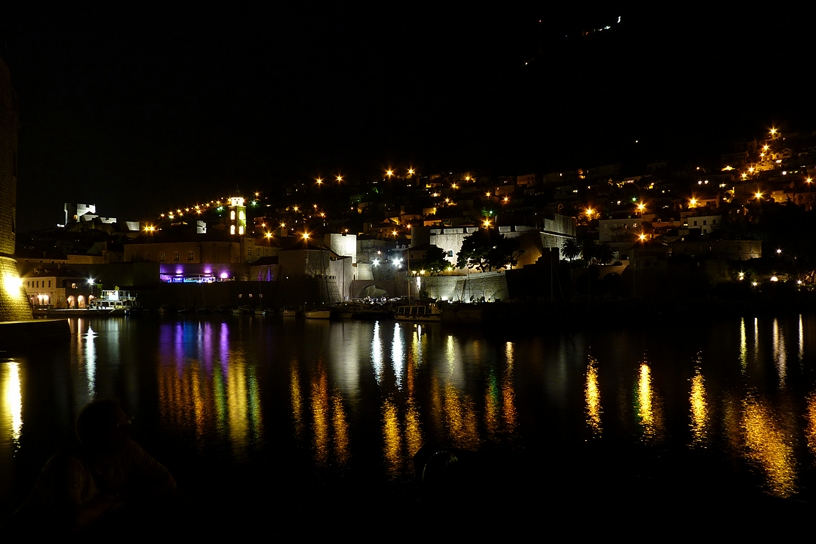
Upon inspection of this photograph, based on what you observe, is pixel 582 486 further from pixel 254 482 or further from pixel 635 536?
pixel 254 482

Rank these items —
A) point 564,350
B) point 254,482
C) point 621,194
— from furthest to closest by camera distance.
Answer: point 621,194, point 564,350, point 254,482

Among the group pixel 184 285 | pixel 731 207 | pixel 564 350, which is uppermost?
pixel 731 207

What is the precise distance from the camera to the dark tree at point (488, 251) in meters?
36.1

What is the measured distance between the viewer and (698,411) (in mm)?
10469

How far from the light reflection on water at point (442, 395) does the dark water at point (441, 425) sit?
5 cm

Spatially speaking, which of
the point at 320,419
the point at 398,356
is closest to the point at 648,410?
the point at 320,419

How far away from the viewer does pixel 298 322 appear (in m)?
34.6

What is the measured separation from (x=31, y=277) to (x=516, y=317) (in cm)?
3394

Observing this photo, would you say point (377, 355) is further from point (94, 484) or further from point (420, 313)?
point (94, 484)

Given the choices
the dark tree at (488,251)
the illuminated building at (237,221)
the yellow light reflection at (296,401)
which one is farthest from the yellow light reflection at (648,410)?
the illuminated building at (237,221)

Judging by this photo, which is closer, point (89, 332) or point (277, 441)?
point (277, 441)

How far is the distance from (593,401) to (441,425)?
3.54 meters

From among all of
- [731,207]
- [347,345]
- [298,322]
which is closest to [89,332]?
[298,322]

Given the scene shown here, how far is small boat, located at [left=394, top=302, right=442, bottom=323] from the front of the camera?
101 feet
